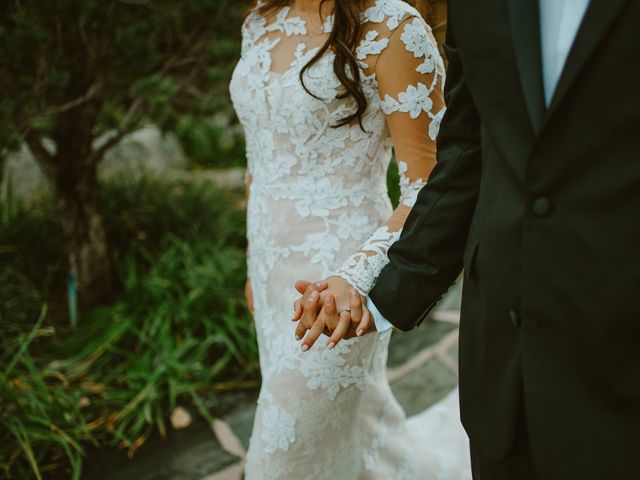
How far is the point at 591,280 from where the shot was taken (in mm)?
1074

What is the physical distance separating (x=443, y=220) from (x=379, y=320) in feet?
0.94

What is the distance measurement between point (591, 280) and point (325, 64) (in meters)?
1.10

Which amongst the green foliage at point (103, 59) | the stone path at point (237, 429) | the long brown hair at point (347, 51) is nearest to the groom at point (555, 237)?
the long brown hair at point (347, 51)

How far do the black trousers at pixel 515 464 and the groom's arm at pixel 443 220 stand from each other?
334mm

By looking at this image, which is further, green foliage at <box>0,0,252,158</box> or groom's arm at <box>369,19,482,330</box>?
green foliage at <box>0,0,252,158</box>

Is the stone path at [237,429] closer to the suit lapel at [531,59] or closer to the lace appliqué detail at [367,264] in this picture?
the lace appliqué detail at [367,264]

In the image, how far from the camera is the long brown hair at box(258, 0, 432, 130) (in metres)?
1.84

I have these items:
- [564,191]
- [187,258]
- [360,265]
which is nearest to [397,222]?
[360,265]

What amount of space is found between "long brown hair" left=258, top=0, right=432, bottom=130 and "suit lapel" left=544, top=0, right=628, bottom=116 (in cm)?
89

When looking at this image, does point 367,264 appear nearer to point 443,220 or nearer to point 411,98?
point 443,220

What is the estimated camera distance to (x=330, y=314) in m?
1.45

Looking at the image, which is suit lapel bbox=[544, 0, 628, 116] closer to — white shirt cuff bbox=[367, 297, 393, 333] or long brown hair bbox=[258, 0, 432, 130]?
white shirt cuff bbox=[367, 297, 393, 333]

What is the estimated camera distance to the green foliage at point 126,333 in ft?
9.32

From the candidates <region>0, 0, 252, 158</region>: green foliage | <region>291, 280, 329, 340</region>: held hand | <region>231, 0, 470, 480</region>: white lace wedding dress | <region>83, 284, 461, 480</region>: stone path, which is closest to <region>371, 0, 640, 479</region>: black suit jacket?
<region>291, 280, 329, 340</region>: held hand
